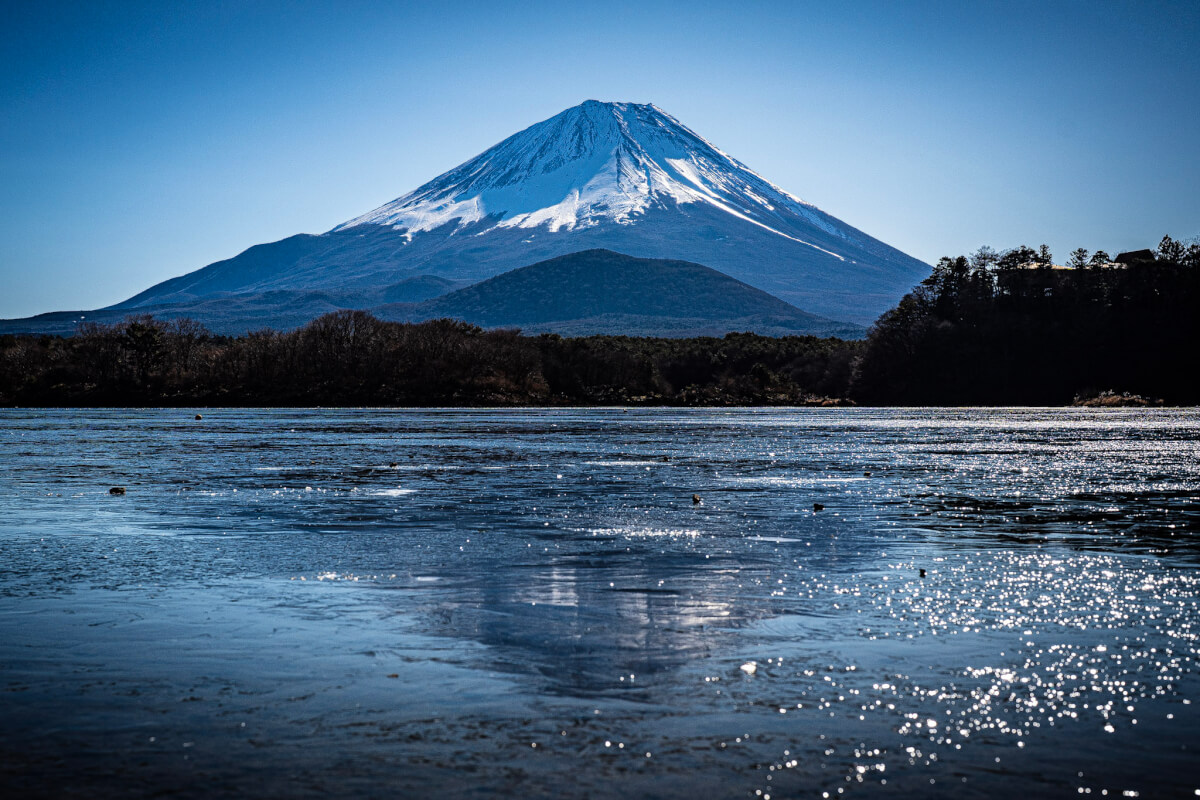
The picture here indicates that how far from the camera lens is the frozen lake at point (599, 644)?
7.52m

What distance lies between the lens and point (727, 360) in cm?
14538

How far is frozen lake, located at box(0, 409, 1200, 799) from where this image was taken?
7.52 m

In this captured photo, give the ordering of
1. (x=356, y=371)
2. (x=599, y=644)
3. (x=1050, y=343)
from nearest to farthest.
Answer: (x=599, y=644), (x=356, y=371), (x=1050, y=343)

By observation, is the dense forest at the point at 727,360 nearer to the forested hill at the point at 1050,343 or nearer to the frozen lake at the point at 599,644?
the forested hill at the point at 1050,343

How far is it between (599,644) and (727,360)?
445ft

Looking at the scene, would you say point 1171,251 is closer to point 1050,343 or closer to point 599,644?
point 1050,343

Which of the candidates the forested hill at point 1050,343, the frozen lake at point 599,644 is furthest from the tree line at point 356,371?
the frozen lake at point 599,644

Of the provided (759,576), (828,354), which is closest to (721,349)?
(828,354)

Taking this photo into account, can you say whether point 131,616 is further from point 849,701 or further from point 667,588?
point 849,701

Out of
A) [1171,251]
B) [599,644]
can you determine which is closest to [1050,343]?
[1171,251]

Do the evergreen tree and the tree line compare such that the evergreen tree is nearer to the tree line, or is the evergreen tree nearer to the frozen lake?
the tree line

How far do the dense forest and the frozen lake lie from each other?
96032 mm

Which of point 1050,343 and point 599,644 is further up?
point 1050,343

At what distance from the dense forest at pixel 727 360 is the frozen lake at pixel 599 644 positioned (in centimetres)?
9603
